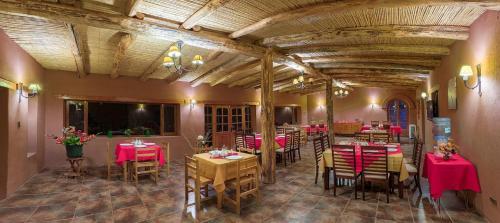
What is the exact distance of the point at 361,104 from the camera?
14047 mm

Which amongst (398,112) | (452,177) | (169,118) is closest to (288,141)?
(452,177)

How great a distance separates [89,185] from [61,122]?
279cm

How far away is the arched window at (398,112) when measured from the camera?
13.2 meters

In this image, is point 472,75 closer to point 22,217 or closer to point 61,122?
point 22,217

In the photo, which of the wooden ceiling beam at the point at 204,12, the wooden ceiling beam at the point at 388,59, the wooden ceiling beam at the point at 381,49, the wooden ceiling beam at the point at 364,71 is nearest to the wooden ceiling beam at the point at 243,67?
the wooden ceiling beam at the point at 381,49

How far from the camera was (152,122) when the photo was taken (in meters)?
8.39

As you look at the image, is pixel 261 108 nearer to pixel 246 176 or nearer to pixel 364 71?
pixel 246 176

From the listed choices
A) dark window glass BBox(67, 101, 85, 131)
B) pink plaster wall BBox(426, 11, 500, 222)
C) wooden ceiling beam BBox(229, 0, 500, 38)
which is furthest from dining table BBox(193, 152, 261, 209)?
dark window glass BBox(67, 101, 85, 131)

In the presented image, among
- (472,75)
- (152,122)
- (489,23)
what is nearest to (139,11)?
(489,23)

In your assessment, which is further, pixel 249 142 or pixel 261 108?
pixel 249 142

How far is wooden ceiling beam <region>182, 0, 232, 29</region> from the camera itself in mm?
3203

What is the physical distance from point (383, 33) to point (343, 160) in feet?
6.93

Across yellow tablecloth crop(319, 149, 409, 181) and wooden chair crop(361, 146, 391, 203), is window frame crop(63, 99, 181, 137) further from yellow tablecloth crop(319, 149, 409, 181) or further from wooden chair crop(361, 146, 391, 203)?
yellow tablecloth crop(319, 149, 409, 181)

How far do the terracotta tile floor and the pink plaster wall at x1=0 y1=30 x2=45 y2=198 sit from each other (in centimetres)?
40
